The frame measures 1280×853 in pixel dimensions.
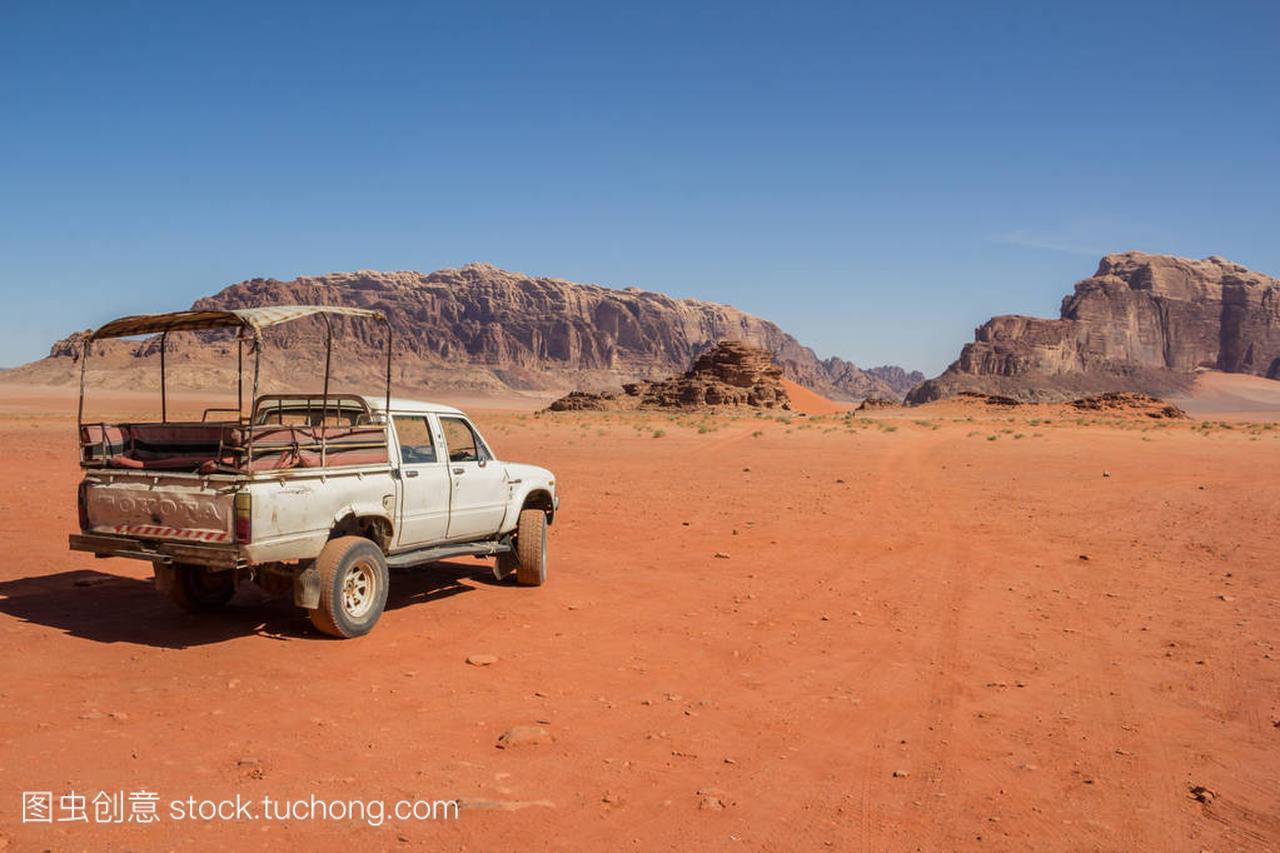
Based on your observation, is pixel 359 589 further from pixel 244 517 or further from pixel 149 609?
pixel 149 609

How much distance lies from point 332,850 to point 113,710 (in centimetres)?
263

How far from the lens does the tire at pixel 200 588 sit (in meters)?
8.52

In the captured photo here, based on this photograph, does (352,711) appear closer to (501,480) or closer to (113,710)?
(113,710)

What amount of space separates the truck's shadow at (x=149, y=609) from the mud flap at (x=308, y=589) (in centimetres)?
50

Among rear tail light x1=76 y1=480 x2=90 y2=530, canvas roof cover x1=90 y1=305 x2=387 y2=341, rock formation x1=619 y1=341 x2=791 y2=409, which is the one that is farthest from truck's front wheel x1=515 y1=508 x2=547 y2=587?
rock formation x1=619 y1=341 x2=791 y2=409

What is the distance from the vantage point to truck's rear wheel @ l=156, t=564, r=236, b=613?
27.9 feet

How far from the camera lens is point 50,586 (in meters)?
9.73

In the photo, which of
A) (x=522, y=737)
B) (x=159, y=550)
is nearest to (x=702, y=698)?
(x=522, y=737)

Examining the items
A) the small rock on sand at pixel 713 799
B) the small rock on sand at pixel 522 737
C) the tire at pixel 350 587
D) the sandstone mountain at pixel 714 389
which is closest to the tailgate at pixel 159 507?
the tire at pixel 350 587

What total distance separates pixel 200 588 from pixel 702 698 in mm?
5251

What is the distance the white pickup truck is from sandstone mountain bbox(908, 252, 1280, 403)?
126 meters

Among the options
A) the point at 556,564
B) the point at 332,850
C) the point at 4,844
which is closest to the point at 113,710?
Answer: the point at 4,844

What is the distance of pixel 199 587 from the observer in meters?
8.77

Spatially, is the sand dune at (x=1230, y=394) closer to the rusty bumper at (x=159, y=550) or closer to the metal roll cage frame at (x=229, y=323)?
the metal roll cage frame at (x=229, y=323)
